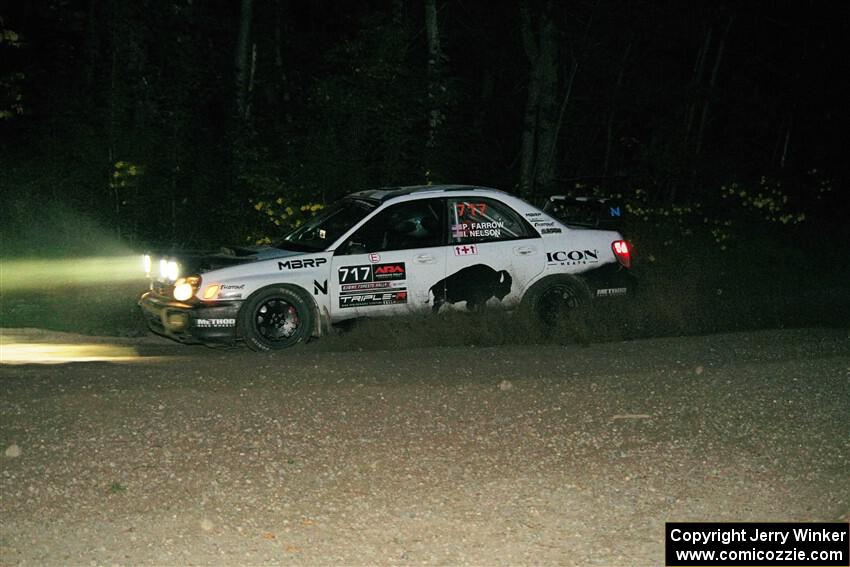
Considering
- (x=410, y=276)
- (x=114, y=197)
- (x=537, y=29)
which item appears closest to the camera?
(x=410, y=276)

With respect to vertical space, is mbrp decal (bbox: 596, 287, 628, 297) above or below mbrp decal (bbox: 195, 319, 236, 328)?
above

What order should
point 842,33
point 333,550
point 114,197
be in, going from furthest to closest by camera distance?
1. point 842,33
2. point 114,197
3. point 333,550

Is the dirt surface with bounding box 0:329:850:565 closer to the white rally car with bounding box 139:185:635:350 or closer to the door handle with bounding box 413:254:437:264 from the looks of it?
the white rally car with bounding box 139:185:635:350

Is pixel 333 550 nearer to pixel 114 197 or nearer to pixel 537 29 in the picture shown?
pixel 114 197

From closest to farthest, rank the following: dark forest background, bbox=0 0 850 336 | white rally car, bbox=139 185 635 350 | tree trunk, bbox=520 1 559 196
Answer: white rally car, bbox=139 185 635 350 < dark forest background, bbox=0 0 850 336 < tree trunk, bbox=520 1 559 196

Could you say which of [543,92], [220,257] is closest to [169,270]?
[220,257]

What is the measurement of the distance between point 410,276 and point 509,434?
395 centimetres

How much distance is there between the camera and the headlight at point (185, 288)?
34.6 feet

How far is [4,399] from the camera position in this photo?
7922 millimetres

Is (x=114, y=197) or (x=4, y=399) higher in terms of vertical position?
(x=114, y=197)

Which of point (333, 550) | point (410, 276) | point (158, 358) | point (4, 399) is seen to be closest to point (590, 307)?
point (410, 276)

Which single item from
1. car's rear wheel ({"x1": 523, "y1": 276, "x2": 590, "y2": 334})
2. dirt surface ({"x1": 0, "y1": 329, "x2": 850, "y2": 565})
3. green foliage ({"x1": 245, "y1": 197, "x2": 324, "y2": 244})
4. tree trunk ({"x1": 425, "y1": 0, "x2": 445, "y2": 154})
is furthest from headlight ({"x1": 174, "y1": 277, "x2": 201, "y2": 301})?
tree trunk ({"x1": 425, "y1": 0, "x2": 445, "y2": 154})

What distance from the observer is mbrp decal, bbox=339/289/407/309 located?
10859 millimetres

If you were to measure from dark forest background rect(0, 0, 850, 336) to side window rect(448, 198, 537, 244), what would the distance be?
133 inches
